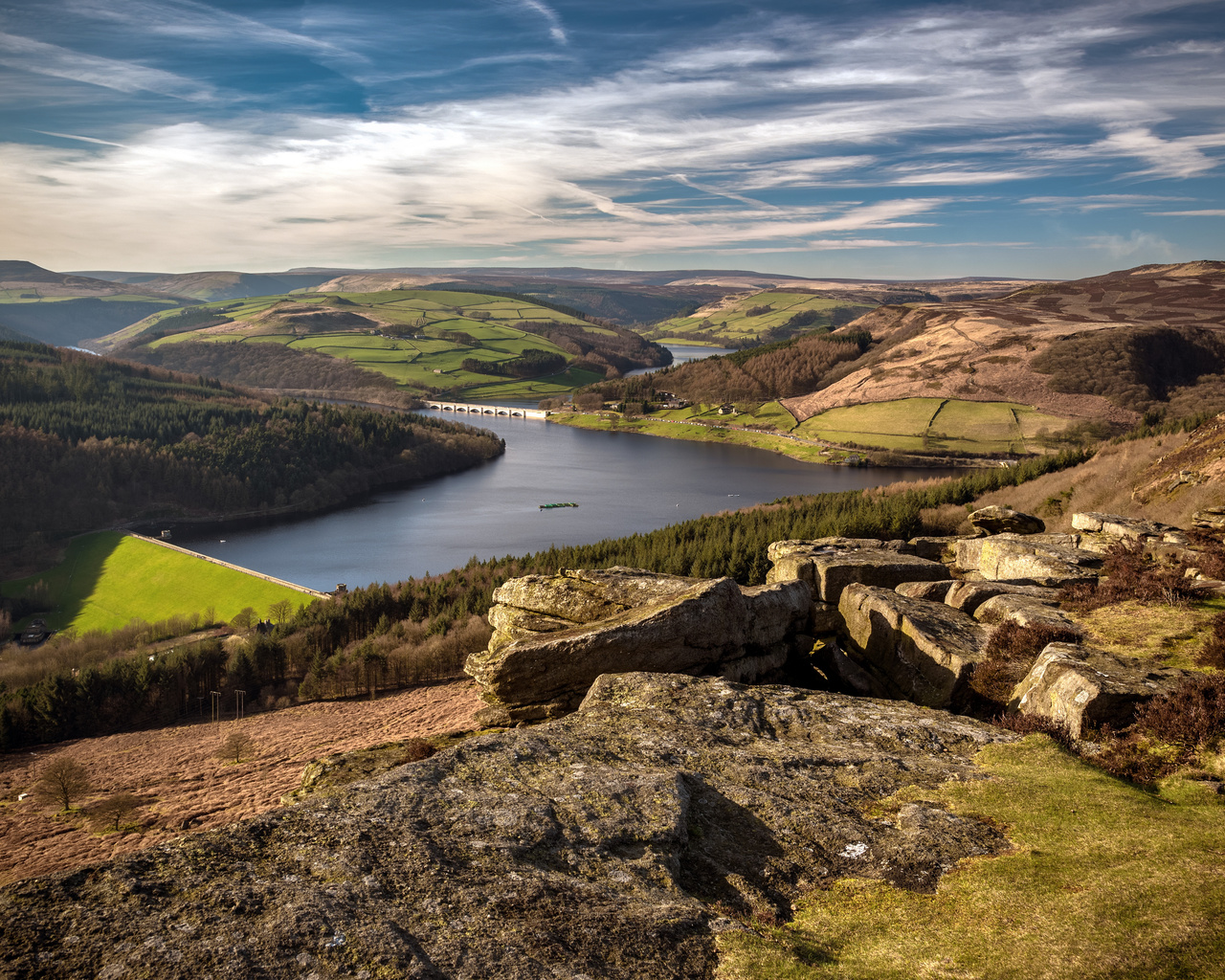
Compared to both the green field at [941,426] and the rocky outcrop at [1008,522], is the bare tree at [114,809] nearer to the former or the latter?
the rocky outcrop at [1008,522]

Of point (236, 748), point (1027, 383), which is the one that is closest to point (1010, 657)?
point (236, 748)

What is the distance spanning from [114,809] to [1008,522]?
109 ft


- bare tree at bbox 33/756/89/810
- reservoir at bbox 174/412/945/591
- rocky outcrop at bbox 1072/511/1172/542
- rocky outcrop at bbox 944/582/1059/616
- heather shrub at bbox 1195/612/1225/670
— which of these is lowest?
reservoir at bbox 174/412/945/591

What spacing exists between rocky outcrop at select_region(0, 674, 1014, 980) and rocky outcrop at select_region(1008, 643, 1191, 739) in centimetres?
133

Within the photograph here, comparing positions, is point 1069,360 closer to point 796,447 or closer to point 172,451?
A: point 796,447

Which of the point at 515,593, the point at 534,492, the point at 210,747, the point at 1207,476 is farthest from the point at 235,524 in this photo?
the point at 1207,476

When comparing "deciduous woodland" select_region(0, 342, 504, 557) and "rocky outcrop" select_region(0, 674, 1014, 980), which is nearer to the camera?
"rocky outcrop" select_region(0, 674, 1014, 980)

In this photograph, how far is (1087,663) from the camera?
13344 millimetres

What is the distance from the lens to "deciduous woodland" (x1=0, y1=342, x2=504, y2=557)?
127375mm

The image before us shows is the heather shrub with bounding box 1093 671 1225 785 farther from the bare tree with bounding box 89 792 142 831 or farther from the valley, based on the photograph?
the bare tree with bounding box 89 792 142 831

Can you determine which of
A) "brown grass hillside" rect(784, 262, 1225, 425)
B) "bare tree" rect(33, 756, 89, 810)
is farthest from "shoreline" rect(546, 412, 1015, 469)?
"bare tree" rect(33, 756, 89, 810)

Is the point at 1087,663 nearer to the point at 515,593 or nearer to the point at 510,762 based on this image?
the point at 510,762

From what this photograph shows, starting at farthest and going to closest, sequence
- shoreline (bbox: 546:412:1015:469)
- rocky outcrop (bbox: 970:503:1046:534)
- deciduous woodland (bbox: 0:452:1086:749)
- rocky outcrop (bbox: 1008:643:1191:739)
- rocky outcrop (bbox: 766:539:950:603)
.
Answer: shoreline (bbox: 546:412:1015:469), deciduous woodland (bbox: 0:452:1086:749), rocky outcrop (bbox: 970:503:1046:534), rocky outcrop (bbox: 766:539:950:603), rocky outcrop (bbox: 1008:643:1191:739)

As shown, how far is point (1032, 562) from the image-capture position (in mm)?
22203
